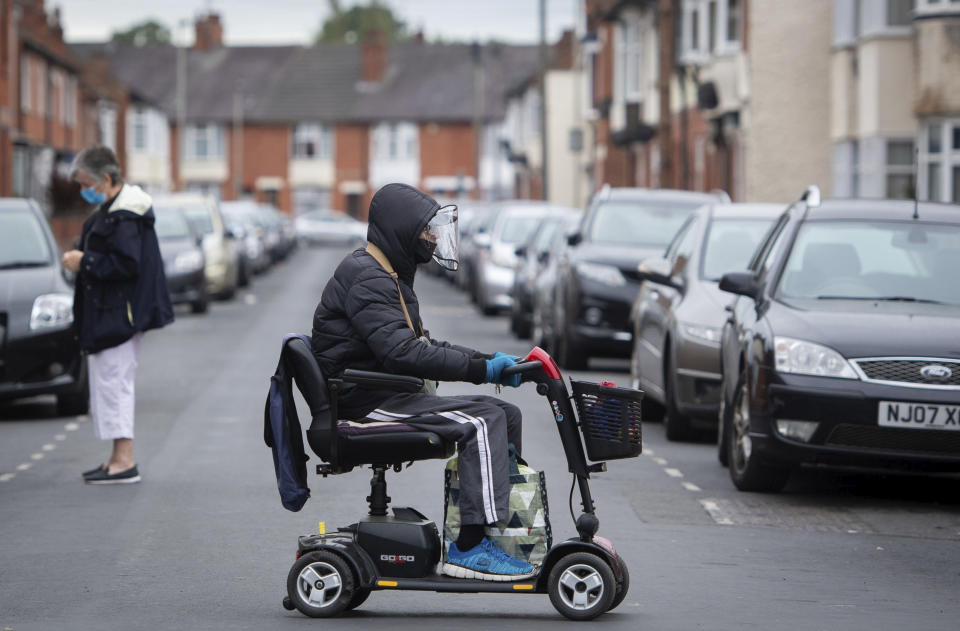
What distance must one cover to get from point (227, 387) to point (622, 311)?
4.11 metres

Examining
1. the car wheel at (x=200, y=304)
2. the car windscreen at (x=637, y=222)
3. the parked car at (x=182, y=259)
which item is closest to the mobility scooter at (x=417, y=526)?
the car windscreen at (x=637, y=222)

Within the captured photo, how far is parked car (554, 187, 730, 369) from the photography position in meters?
18.6

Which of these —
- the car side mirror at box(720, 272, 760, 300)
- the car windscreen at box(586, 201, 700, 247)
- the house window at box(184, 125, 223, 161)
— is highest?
the house window at box(184, 125, 223, 161)

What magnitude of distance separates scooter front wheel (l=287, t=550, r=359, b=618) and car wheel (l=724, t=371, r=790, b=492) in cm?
408

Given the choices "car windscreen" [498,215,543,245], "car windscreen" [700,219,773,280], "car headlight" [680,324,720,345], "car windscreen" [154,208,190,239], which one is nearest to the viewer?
"car headlight" [680,324,720,345]

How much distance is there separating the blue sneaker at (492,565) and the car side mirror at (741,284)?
459 cm

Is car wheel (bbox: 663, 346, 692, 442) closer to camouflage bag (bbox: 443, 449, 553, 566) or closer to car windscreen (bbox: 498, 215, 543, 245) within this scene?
camouflage bag (bbox: 443, 449, 553, 566)

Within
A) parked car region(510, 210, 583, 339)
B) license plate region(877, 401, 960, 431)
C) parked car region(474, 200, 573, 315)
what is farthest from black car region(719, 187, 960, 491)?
parked car region(474, 200, 573, 315)

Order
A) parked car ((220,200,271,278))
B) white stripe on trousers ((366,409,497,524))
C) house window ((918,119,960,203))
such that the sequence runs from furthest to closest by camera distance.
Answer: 1. parked car ((220,200,271,278))
2. house window ((918,119,960,203))
3. white stripe on trousers ((366,409,497,524))

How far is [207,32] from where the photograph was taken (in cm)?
10681

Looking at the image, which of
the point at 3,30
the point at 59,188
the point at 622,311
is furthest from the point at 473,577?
the point at 59,188

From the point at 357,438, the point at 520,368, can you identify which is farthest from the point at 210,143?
the point at 520,368

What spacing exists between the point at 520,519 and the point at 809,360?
12.2ft

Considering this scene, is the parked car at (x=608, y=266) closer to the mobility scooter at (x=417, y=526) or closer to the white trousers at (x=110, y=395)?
the white trousers at (x=110, y=395)
